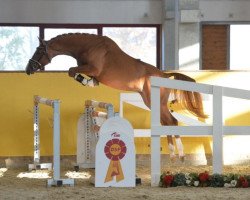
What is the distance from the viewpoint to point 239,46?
52.7ft

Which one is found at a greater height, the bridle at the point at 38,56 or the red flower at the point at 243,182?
the bridle at the point at 38,56

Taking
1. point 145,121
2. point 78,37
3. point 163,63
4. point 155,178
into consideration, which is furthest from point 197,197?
point 163,63

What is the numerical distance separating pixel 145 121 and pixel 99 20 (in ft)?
23.8

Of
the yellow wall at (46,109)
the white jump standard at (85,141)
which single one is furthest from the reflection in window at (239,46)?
the white jump standard at (85,141)

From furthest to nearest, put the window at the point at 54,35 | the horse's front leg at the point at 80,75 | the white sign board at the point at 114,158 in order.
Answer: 1. the window at the point at 54,35
2. the horse's front leg at the point at 80,75
3. the white sign board at the point at 114,158

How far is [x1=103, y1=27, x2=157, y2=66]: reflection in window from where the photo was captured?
52.8 ft

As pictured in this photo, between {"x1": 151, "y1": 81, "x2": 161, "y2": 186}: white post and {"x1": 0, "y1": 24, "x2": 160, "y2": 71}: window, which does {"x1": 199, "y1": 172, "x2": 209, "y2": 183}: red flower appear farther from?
{"x1": 0, "y1": 24, "x2": 160, "y2": 71}: window

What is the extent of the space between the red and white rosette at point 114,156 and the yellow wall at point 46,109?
6.97ft

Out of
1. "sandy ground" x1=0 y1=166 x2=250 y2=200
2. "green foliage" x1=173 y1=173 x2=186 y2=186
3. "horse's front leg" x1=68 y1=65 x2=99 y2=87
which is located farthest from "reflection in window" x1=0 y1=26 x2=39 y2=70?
"green foliage" x1=173 y1=173 x2=186 y2=186

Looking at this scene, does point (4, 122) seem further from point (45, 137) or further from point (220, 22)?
point (220, 22)

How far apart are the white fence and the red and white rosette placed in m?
0.29

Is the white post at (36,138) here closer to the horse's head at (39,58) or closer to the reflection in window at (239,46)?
the horse's head at (39,58)

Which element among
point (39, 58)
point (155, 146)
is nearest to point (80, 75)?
point (39, 58)

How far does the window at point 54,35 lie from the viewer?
51.7ft
